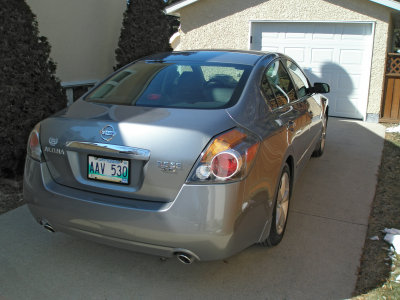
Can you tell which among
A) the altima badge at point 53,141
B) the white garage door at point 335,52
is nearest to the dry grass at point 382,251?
the altima badge at point 53,141

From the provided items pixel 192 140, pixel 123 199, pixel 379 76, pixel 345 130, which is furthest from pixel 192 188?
pixel 379 76

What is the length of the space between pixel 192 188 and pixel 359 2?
8299mm

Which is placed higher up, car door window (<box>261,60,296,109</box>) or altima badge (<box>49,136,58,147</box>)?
car door window (<box>261,60,296,109</box>)

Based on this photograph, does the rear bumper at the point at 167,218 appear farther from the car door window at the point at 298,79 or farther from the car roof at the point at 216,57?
the car door window at the point at 298,79

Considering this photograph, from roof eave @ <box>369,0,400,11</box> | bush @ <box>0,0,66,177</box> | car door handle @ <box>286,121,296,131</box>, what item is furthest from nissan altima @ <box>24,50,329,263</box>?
roof eave @ <box>369,0,400,11</box>

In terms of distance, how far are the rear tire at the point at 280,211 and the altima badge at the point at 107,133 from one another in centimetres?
137

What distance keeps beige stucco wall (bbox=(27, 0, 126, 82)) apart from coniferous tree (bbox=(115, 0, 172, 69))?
0.57m

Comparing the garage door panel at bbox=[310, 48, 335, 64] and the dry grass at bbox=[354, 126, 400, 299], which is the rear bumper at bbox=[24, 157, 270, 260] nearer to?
the dry grass at bbox=[354, 126, 400, 299]

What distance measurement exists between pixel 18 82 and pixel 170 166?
3.00 m

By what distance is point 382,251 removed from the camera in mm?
3570

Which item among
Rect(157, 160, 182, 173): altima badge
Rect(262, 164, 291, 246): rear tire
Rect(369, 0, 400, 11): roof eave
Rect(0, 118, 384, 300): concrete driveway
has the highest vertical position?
Rect(369, 0, 400, 11): roof eave

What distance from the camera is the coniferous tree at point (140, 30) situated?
768cm

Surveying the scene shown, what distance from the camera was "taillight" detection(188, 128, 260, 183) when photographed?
8.41 feet

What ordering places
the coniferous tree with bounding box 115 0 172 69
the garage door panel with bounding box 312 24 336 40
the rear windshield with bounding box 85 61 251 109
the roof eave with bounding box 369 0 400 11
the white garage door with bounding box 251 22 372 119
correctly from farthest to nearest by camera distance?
the garage door panel with bounding box 312 24 336 40
the white garage door with bounding box 251 22 372 119
the roof eave with bounding box 369 0 400 11
the coniferous tree with bounding box 115 0 172 69
the rear windshield with bounding box 85 61 251 109
